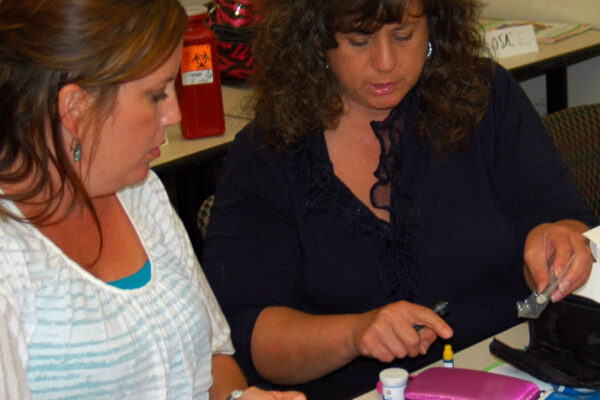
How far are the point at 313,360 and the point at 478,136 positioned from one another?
1.81 ft

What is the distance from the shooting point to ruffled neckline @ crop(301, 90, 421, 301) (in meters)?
1.64

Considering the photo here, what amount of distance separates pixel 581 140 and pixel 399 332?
0.84 m

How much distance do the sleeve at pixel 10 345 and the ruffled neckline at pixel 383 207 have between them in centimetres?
66

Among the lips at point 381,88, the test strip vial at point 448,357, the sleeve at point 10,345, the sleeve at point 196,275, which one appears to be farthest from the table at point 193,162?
the sleeve at point 10,345

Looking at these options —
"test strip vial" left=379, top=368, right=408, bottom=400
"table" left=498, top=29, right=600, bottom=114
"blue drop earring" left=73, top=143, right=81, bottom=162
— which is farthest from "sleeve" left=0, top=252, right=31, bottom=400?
"table" left=498, top=29, right=600, bottom=114

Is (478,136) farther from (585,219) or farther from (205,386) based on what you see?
(205,386)

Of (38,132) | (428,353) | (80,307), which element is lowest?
(428,353)

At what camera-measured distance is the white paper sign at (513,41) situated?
9.30 ft

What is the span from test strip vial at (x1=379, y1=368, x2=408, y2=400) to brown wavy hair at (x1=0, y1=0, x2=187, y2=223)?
0.54 meters

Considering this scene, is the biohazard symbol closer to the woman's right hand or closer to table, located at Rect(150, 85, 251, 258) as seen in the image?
table, located at Rect(150, 85, 251, 258)

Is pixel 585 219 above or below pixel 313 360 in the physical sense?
above

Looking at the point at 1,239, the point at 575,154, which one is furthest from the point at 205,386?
the point at 575,154

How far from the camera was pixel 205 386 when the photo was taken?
4.66 feet

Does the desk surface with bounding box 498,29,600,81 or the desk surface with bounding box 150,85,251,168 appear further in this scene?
the desk surface with bounding box 498,29,600,81
